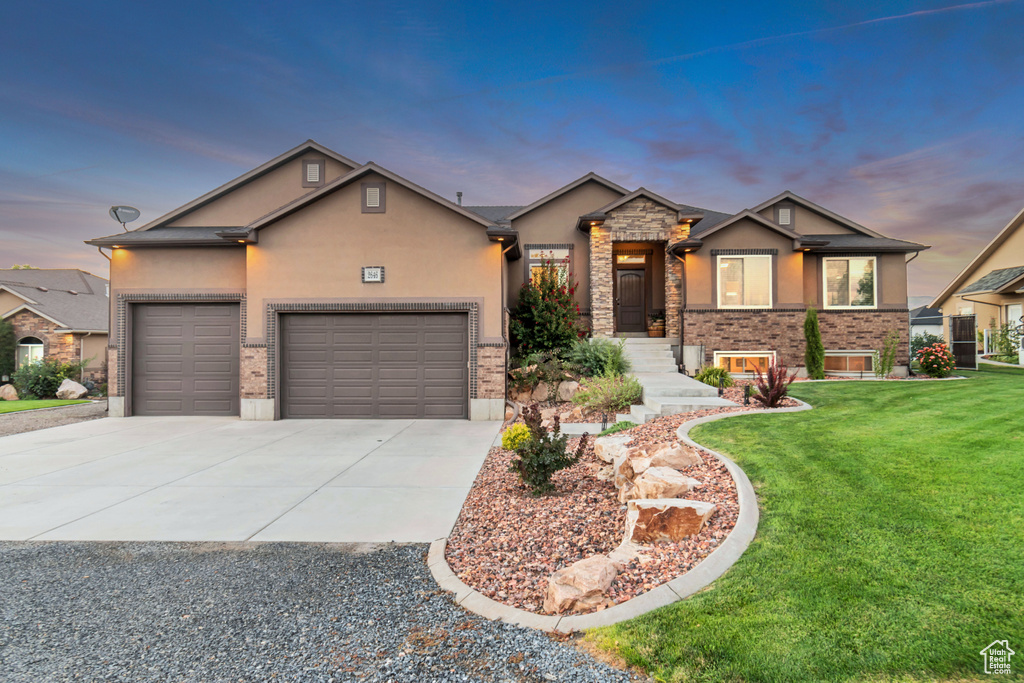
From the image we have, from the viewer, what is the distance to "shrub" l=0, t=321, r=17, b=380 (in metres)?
19.6

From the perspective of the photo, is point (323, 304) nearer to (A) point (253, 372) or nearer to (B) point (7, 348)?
(A) point (253, 372)

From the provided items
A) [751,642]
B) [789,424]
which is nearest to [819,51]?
[789,424]

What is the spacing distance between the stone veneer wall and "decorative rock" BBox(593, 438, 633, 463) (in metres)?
8.18

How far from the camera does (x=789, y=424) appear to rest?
6359mm

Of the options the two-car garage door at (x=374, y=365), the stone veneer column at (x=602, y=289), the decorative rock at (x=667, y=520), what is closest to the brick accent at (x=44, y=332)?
the two-car garage door at (x=374, y=365)

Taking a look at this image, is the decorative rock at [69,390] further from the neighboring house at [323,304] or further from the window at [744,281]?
the window at [744,281]

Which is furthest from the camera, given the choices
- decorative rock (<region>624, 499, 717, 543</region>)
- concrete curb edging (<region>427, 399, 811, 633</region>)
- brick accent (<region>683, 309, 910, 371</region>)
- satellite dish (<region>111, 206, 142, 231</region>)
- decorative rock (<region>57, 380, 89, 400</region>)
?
decorative rock (<region>57, 380, 89, 400</region>)

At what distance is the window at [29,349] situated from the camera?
20.2m

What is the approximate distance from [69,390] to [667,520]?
22.4 meters

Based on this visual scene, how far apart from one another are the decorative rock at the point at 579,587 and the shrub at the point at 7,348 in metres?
27.8

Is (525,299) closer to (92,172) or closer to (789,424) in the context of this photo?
(789,424)

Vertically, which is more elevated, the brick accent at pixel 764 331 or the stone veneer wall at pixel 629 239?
the stone veneer wall at pixel 629 239

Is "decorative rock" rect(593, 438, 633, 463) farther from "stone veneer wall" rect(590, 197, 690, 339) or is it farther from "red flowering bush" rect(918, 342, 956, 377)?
"red flowering bush" rect(918, 342, 956, 377)
